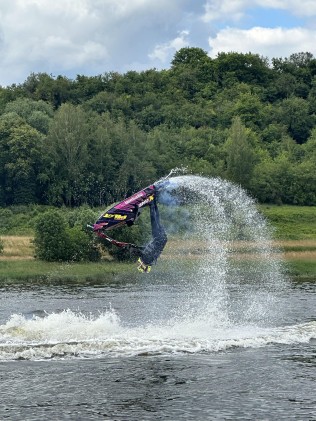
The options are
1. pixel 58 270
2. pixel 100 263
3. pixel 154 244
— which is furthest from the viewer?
pixel 100 263

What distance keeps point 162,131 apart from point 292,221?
5676cm

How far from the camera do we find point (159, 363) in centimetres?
3559

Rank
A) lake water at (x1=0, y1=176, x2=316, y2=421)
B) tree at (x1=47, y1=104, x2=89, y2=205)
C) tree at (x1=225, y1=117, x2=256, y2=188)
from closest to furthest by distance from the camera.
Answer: lake water at (x1=0, y1=176, x2=316, y2=421), tree at (x1=47, y1=104, x2=89, y2=205), tree at (x1=225, y1=117, x2=256, y2=188)

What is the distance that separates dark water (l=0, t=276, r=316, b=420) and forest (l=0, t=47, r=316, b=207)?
6391cm

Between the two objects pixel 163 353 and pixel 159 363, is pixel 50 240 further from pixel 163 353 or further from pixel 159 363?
pixel 159 363

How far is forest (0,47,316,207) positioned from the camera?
115438 millimetres

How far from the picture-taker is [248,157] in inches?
4646

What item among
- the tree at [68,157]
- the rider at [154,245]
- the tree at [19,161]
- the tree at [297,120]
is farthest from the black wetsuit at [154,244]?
the tree at [297,120]

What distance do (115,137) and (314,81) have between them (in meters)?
76.0

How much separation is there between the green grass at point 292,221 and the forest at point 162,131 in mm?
6796

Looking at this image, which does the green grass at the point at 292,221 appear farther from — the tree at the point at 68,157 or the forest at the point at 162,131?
the tree at the point at 68,157

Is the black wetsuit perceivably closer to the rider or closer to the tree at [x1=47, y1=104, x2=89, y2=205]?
the rider

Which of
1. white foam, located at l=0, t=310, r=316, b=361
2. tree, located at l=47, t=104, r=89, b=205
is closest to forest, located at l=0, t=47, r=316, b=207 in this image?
tree, located at l=47, t=104, r=89, b=205

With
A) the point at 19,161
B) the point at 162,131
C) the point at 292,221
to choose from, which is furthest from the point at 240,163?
the point at 162,131
